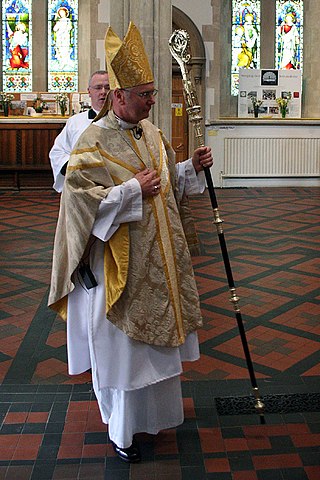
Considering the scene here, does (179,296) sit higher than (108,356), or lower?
higher

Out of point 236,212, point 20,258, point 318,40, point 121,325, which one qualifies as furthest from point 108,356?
point 318,40

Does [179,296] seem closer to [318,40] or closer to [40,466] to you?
[40,466]

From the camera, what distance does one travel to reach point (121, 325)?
2744 millimetres

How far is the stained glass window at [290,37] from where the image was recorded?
50.1 feet

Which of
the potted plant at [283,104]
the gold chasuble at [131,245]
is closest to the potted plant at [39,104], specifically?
the potted plant at [283,104]

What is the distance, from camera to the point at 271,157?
13148mm

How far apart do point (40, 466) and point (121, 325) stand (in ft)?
2.16

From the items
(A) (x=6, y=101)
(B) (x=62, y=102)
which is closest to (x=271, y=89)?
(B) (x=62, y=102)

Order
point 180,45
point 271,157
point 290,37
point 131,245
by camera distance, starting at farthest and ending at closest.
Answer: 1. point 290,37
2. point 271,157
3. point 180,45
4. point 131,245

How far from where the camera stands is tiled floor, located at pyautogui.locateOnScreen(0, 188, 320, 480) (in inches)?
111

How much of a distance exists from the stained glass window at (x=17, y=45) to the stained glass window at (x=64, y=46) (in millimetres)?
481

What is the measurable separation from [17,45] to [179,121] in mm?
4080

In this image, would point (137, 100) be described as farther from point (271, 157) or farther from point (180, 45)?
point (271, 157)

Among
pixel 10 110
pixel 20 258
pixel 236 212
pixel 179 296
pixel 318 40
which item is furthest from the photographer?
pixel 318 40
